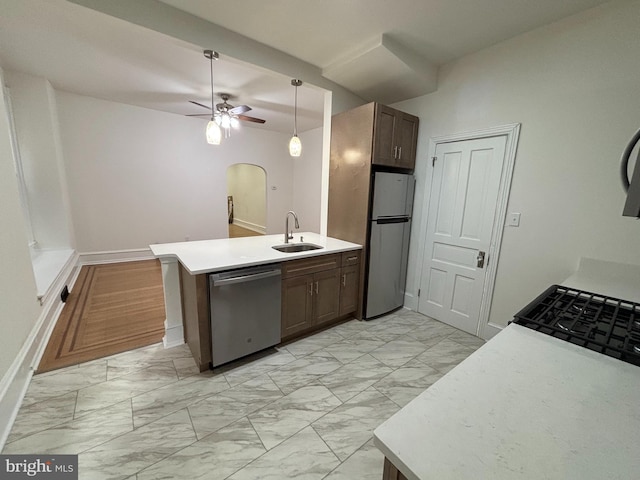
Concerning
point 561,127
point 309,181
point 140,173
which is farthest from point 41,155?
point 561,127

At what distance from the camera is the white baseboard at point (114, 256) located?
439cm

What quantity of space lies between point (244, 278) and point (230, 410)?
88 cm

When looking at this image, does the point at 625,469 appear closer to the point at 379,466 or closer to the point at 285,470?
the point at 379,466

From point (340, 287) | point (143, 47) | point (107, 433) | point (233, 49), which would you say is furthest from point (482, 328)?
point (143, 47)

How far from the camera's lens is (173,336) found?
2357mm

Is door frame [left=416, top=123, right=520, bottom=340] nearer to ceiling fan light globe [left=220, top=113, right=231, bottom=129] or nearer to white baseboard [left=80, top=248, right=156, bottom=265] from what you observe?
ceiling fan light globe [left=220, top=113, right=231, bottom=129]

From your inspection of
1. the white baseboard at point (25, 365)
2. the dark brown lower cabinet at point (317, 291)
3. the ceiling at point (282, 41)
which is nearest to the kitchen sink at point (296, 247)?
the dark brown lower cabinet at point (317, 291)

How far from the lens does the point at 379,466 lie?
4.48 ft

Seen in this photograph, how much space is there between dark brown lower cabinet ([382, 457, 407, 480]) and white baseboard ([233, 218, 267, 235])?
6749 mm

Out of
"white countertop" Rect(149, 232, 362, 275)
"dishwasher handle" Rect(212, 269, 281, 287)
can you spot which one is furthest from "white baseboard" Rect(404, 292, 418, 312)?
"dishwasher handle" Rect(212, 269, 281, 287)

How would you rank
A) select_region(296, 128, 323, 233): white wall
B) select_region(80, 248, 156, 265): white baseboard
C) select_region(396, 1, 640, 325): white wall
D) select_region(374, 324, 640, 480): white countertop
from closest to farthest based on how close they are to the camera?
select_region(374, 324, 640, 480): white countertop, select_region(396, 1, 640, 325): white wall, select_region(80, 248, 156, 265): white baseboard, select_region(296, 128, 323, 233): white wall

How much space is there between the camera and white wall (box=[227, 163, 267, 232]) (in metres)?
7.59

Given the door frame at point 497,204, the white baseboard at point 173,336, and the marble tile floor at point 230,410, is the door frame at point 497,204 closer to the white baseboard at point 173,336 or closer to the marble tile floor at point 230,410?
the marble tile floor at point 230,410

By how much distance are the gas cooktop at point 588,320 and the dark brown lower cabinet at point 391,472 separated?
861mm
